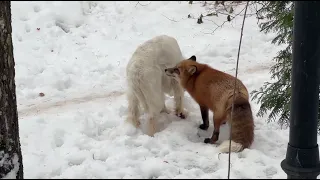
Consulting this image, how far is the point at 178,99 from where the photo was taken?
6.95 m


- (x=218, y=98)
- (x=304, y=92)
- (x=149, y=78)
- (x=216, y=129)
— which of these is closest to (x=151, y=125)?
(x=149, y=78)

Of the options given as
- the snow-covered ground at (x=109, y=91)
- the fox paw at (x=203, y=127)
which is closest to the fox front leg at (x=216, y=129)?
the snow-covered ground at (x=109, y=91)

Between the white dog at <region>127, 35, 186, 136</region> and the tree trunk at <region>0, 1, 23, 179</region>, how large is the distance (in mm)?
2354

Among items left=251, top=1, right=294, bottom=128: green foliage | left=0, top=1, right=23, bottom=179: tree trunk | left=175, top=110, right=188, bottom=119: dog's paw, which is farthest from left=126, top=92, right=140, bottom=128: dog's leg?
left=0, top=1, right=23, bottom=179: tree trunk

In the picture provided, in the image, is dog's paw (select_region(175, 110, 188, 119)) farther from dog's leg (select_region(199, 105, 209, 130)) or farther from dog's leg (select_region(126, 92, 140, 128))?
dog's leg (select_region(126, 92, 140, 128))

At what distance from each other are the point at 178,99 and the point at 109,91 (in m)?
1.65

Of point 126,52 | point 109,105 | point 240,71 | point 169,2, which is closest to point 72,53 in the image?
point 126,52

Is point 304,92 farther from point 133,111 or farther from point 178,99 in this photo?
point 178,99

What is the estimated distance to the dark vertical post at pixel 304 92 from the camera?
273cm

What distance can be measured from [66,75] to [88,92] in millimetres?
848

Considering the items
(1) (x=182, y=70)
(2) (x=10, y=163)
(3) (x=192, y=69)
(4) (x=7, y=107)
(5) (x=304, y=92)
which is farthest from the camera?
(1) (x=182, y=70)

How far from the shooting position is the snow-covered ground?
4652 millimetres

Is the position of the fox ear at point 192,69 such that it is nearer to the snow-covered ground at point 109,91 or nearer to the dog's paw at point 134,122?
the snow-covered ground at point 109,91

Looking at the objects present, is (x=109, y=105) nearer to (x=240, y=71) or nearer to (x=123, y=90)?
(x=123, y=90)
